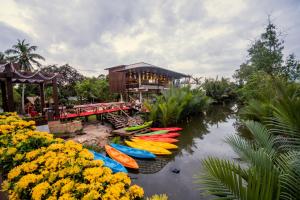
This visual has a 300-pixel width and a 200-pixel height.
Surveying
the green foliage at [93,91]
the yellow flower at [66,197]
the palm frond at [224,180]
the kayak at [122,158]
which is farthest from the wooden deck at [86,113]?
the palm frond at [224,180]

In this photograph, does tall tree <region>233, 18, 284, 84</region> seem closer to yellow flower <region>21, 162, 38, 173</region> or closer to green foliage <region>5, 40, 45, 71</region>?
yellow flower <region>21, 162, 38, 173</region>

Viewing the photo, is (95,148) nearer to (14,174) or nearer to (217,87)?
(14,174)

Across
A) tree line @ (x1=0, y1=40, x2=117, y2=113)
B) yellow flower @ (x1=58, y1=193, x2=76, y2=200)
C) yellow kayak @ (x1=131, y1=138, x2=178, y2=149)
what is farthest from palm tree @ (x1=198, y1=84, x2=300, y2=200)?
tree line @ (x1=0, y1=40, x2=117, y2=113)

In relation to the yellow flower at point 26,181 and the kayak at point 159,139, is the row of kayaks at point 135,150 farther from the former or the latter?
the yellow flower at point 26,181

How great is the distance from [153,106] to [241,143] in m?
12.3

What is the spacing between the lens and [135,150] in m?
8.51

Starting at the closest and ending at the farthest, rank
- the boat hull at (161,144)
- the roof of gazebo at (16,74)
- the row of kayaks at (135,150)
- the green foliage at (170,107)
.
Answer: the row of kayaks at (135,150) < the roof of gazebo at (16,74) < the boat hull at (161,144) < the green foliage at (170,107)

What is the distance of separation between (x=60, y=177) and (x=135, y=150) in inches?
263

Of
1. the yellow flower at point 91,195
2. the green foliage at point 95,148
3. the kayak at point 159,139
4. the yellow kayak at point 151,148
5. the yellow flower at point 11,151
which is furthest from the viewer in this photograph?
the kayak at point 159,139

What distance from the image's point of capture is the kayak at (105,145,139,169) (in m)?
7.05

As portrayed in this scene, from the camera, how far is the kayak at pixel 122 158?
7.05m

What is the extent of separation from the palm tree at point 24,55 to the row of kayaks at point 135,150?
938 inches

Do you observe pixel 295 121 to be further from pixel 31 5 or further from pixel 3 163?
pixel 31 5

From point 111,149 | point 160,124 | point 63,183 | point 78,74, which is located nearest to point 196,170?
point 111,149
